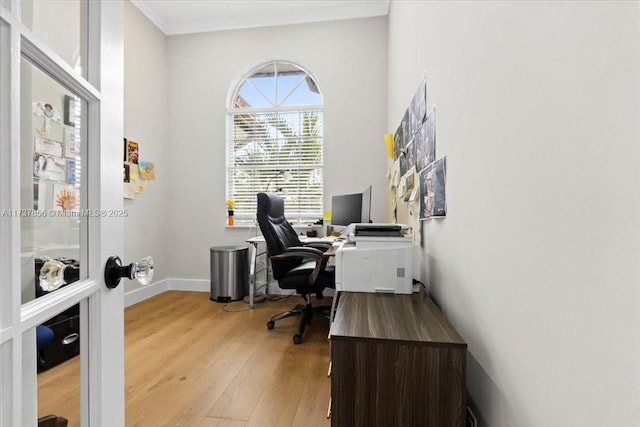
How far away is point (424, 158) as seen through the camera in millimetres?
1519

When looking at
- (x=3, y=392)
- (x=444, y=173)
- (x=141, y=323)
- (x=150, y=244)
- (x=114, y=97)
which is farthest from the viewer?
(x=150, y=244)

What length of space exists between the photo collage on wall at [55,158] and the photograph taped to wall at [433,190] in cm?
119

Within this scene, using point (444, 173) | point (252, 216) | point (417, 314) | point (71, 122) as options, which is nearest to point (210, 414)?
point (417, 314)

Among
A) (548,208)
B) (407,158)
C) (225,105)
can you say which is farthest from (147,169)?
(548,208)

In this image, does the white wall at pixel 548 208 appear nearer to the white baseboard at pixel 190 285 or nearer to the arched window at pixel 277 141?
the arched window at pixel 277 141

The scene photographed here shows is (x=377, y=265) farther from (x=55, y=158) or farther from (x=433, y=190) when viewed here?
(x=55, y=158)

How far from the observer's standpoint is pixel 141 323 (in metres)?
2.63

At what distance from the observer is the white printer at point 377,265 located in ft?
4.37

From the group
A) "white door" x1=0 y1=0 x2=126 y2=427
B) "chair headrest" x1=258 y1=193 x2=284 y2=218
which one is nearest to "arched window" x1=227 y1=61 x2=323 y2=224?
"chair headrest" x1=258 y1=193 x2=284 y2=218

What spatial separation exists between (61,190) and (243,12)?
12.4 ft

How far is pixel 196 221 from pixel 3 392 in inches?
139

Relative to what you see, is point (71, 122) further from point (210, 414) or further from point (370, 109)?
point (370, 109)

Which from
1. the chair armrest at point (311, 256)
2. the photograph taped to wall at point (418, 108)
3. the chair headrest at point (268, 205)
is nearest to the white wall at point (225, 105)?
the chair headrest at point (268, 205)

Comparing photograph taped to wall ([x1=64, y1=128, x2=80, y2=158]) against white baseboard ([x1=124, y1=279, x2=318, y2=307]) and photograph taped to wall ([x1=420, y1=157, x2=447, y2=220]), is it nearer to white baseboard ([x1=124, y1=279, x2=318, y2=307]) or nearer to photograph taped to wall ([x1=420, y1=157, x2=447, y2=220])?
photograph taped to wall ([x1=420, y1=157, x2=447, y2=220])
